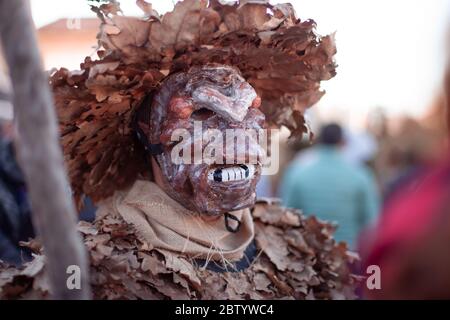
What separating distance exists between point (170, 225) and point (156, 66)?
628mm

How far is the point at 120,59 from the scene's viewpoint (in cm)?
260

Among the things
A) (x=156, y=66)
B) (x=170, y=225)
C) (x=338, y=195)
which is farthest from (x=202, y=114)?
(x=338, y=195)

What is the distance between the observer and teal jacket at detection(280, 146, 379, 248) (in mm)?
5219

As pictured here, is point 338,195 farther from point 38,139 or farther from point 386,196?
point 38,139

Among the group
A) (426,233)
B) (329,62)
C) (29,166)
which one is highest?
(329,62)

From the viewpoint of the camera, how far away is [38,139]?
5.43 ft

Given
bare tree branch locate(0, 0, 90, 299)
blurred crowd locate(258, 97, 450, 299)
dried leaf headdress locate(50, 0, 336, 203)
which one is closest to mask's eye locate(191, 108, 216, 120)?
dried leaf headdress locate(50, 0, 336, 203)

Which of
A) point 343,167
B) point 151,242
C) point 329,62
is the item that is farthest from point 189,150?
point 343,167

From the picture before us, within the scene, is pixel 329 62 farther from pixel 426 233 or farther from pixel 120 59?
pixel 426 233

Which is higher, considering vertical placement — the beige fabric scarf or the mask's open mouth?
the mask's open mouth

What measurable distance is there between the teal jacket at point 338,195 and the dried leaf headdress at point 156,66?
2075 millimetres

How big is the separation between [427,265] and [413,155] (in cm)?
478

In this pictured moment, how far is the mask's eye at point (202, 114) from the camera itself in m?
2.76

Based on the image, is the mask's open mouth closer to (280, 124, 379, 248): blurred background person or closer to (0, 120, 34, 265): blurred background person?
(0, 120, 34, 265): blurred background person
